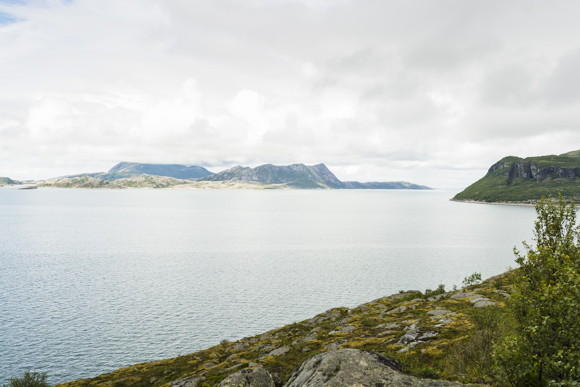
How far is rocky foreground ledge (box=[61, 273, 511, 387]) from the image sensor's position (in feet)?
47.5

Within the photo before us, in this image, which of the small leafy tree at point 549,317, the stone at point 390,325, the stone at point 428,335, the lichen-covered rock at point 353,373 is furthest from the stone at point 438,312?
the small leafy tree at point 549,317

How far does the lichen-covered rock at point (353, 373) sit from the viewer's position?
43.1 ft

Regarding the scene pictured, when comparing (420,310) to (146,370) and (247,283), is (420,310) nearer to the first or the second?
(146,370)

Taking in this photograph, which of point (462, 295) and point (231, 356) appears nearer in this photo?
point (231, 356)

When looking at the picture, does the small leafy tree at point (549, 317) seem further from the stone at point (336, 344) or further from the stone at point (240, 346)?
the stone at point (240, 346)

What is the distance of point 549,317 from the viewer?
452 inches

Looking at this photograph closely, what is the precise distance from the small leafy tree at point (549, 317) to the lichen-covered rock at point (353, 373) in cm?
286

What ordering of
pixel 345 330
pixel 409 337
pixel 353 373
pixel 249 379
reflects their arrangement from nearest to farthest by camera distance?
pixel 353 373
pixel 249 379
pixel 409 337
pixel 345 330

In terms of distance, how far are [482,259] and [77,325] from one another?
11562 cm

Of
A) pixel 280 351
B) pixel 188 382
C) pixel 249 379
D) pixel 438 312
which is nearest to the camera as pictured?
pixel 249 379

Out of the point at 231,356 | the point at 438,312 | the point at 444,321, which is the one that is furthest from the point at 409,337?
the point at 231,356

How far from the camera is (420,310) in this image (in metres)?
39.7

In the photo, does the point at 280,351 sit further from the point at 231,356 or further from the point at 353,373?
the point at 353,373

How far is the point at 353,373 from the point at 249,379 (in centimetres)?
695
